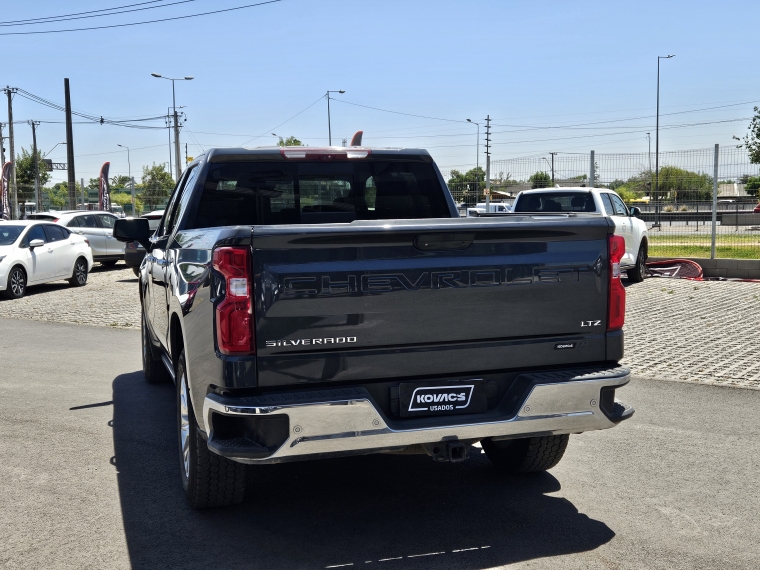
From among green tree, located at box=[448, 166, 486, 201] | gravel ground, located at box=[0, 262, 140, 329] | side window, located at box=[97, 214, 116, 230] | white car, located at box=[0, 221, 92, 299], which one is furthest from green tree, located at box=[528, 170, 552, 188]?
side window, located at box=[97, 214, 116, 230]

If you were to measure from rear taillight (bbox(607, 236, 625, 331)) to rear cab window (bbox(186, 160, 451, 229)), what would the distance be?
1.91 metres

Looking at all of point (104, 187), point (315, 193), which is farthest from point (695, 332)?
point (104, 187)

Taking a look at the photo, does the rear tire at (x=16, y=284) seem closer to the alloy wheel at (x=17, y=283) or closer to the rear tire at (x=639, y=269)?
the alloy wheel at (x=17, y=283)

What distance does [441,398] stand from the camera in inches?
155

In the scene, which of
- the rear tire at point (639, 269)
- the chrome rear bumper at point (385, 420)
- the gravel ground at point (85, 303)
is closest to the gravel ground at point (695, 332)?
the rear tire at point (639, 269)

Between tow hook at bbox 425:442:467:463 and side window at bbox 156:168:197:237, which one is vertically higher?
side window at bbox 156:168:197:237

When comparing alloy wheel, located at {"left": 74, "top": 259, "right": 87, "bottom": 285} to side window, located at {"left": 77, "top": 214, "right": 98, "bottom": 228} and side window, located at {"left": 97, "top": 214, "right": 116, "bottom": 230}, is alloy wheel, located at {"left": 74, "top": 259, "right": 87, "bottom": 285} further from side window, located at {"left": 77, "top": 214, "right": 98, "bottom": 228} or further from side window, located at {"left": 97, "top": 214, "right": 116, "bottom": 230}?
side window, located at {"left": 97, "top": 214, "right": 116, "bottom": 230}

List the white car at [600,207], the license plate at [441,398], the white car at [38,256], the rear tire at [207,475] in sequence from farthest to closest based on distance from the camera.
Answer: the white car at [38,256] < the white car at [600,207] < the rear tire at [207,475] < the license plate at [441,398]

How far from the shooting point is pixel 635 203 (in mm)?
18250

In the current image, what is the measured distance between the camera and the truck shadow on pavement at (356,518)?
392 cm

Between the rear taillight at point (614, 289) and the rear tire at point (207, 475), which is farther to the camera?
the rear tire at point (207, 475)

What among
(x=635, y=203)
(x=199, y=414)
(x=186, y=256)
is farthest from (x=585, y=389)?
(x=635, y=203)

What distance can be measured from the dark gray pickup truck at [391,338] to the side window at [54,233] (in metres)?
14.5

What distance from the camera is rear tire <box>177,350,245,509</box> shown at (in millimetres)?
4285
